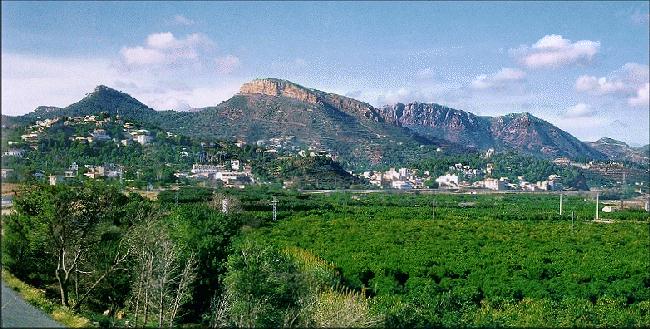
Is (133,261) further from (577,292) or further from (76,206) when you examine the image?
(577,292)

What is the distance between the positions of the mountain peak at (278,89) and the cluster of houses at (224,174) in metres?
49.0

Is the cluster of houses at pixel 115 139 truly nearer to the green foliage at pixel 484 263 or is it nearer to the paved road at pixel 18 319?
the green foliage at pixel 484 263

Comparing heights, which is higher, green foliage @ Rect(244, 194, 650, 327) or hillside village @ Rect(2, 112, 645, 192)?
hillside village @ Rect(2, 112, 645, 192)

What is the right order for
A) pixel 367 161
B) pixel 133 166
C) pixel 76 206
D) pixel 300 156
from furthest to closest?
pixel 367 161 → pixel 300 156 → pixel 133 166 → pixel 76 206

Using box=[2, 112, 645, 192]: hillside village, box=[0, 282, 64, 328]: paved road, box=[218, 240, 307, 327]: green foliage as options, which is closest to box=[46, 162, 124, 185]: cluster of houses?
box=[2, 112, 645, 192]: hillside village

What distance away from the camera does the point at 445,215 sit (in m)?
39.7

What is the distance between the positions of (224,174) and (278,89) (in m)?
59.3

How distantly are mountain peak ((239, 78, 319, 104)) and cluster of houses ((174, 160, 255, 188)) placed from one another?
4902 centimetres

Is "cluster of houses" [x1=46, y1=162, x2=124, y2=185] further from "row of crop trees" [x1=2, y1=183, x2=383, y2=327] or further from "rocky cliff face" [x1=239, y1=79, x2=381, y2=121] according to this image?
"rocky cliff face" [x1=239, y1=79, x2=381, y2=121]

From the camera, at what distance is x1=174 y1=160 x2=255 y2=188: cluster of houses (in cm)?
3918

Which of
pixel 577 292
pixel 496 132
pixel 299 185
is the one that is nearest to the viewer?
pixel 577 292

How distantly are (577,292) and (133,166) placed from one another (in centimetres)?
2603

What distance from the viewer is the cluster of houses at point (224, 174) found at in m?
39.2

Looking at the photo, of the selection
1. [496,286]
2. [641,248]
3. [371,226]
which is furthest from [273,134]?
[496,286]
